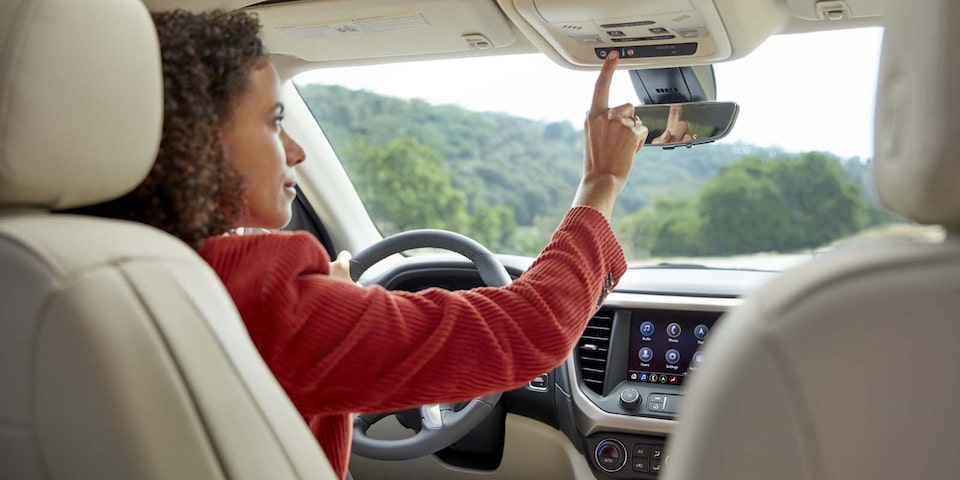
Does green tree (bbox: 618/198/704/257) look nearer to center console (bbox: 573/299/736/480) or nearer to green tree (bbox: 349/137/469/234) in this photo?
green tree (bbox: 349/137/469/234)

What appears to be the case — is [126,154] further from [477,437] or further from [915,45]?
[477,437]

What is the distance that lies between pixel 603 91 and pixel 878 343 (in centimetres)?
93

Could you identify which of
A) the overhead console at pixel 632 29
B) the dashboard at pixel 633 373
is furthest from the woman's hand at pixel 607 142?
the dashboard at pixel 633 373

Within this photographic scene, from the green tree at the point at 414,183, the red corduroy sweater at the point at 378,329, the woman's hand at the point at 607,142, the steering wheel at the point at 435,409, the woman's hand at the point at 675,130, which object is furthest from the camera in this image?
the green tree at the point at 414,183

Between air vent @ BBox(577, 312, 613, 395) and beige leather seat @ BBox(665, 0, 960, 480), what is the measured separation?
1.79 metres

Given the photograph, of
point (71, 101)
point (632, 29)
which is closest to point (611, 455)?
point (632, 29)

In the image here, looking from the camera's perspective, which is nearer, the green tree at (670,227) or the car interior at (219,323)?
the car interior at (219,323)

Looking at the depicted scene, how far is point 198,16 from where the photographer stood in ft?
4.62

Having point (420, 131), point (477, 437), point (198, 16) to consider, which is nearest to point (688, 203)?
point (420, 131)

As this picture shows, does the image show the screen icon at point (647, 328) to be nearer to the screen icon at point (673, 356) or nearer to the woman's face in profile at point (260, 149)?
the screen icon at point (673, 356)

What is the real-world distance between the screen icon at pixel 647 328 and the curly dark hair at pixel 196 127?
156 cm

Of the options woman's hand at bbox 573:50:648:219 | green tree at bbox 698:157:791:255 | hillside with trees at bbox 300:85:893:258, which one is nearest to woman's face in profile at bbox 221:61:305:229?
woman's hand at bbox 573:50:648:219

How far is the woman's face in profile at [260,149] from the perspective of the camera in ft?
4.58

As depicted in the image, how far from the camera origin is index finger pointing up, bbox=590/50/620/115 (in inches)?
68.0
